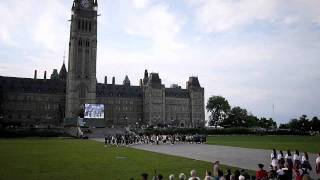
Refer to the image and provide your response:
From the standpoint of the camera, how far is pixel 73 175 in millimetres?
21672

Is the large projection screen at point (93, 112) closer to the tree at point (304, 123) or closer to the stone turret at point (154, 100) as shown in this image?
the stone turret at point (154, 100)

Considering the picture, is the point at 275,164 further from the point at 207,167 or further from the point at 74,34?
the point at 74,34

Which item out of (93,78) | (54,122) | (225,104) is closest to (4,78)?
(54,122)

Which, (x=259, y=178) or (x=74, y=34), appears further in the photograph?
(x=74, y=34)

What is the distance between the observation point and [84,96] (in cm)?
13575

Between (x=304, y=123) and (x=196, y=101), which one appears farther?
(x=196, y=101)

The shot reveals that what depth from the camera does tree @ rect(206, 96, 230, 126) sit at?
16012 cm

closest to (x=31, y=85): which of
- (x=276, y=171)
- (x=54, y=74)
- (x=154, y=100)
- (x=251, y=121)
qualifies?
(x=54, y=74)

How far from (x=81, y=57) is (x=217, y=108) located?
62630 millimetres

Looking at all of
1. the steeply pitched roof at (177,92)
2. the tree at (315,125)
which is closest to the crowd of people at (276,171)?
the tree at (315,125)

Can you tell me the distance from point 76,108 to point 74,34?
27315 mm

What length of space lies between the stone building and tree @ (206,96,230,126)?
545 inches

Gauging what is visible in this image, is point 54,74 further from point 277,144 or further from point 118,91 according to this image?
point 277,144

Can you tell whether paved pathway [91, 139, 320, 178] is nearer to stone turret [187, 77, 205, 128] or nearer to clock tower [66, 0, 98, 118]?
clock tower [66, 0, 98, 118]
